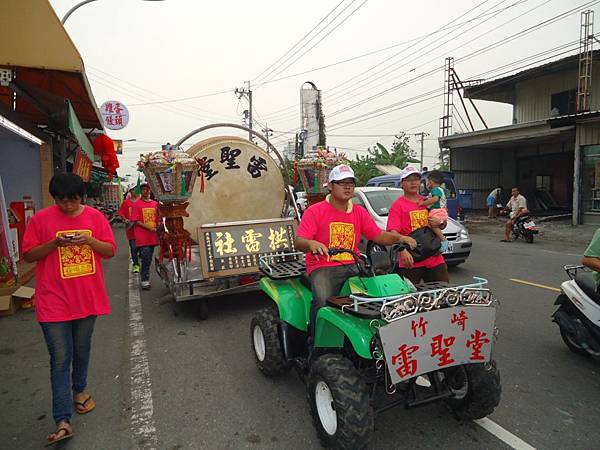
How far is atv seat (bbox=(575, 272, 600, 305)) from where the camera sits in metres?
3.43

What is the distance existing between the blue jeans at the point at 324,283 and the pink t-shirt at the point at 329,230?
0.05m

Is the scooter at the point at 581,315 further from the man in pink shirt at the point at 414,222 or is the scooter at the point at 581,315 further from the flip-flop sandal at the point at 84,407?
the flip-flop sandal at the point at 84,407

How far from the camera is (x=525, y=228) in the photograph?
11664 millimetres

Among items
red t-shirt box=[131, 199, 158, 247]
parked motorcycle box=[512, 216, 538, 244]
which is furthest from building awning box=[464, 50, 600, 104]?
red t-shirt box=[131, 199, 158, 247]

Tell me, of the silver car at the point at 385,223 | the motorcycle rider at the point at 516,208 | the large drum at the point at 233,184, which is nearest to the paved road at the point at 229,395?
the large drum at the point at 233,184

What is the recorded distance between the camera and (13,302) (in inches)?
226

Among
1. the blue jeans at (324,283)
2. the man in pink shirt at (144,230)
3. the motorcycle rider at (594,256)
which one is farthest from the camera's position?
the man in pink shirt at (144,230)

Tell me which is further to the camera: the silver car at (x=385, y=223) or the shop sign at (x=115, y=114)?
the shop sign at (x=115, y=114)

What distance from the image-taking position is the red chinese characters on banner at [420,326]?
220cm

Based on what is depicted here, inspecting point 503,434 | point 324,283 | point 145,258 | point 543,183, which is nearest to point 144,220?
point 145,258

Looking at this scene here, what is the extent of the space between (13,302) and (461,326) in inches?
238

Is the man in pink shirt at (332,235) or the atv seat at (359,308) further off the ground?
the man in pink shirt at (332,235)

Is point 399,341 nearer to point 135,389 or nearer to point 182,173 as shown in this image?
point 135,389

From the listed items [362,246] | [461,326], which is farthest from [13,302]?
[461,326]
